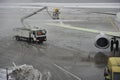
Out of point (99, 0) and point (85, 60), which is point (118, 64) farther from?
point (99, 0)

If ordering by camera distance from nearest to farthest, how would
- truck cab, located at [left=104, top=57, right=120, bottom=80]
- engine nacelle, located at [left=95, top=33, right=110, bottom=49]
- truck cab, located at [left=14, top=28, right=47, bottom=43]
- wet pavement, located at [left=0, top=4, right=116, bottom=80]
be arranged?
truck cab, located at [left=104, top=57, right=120, bottom=80] → wet pavement, located at [left=0, top=4, right=116, bottom=80] → engine nacelle, located at [left=95, top=33, right=110, bottom=49] → truck cab, located at [left=14, top=28, right=47, bottom=43]

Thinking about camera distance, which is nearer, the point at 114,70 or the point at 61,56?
the point at 114,70

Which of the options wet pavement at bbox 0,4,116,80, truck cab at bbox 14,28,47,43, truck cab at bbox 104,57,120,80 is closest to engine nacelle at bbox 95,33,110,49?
wet pavement at bbox 0,4,116,80

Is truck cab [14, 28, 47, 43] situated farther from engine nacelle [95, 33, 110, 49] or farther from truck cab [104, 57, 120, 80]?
truck cab [104, 57, 120, 80]

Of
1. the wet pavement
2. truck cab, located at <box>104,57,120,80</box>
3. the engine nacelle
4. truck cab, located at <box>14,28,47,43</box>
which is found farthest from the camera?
truck cab, located at <box>14,28,47,43</box>

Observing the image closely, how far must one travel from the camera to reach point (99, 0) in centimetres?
8625

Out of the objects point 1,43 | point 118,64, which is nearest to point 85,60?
point 118,64

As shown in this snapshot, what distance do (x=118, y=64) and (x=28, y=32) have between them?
14213 millimetres

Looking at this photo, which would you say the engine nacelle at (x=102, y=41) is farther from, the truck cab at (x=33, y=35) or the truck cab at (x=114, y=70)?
the truck cab at (x=114, y=70)

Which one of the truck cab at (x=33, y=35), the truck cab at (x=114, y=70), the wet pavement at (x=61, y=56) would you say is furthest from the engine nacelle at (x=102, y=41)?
the truck cab at (x=114, y=70)

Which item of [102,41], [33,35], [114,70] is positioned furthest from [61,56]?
[114,70]

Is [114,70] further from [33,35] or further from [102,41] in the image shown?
[33,35]

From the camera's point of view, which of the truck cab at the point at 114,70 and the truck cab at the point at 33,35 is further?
the truck cab at the point at 33,35

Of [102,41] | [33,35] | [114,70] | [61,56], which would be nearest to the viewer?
[114,70]
